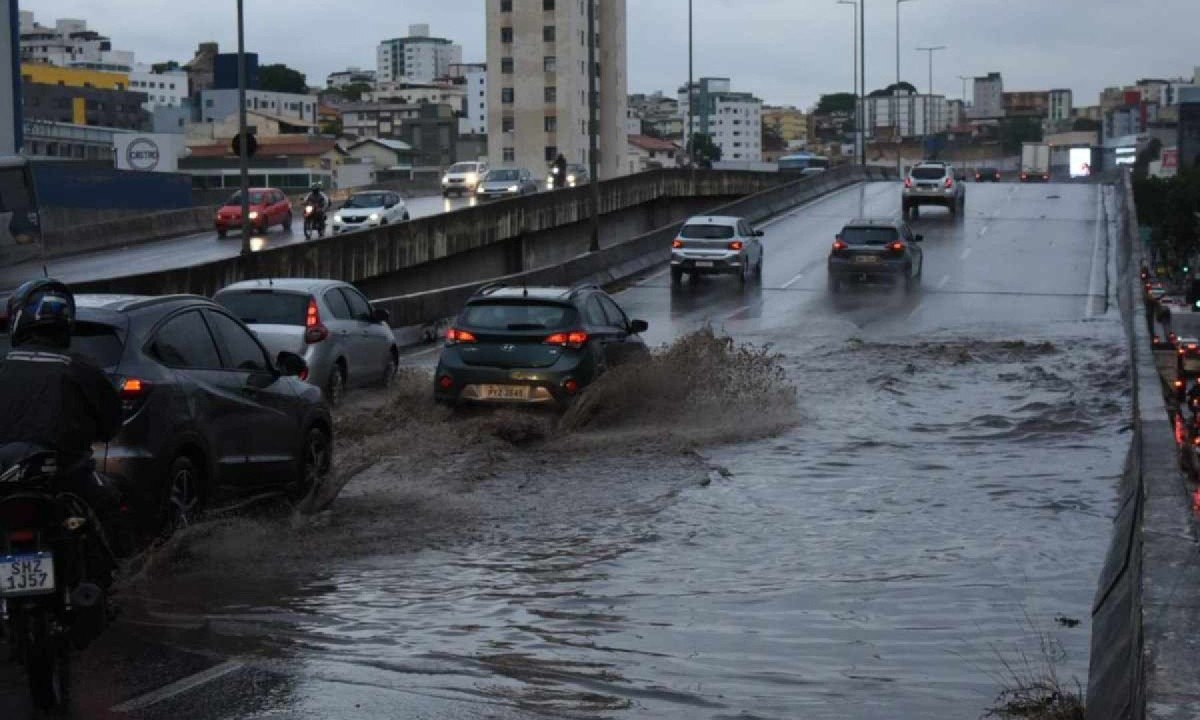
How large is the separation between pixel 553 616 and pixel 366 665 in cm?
152

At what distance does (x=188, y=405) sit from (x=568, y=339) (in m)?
7.40

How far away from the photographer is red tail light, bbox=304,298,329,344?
19422 mm

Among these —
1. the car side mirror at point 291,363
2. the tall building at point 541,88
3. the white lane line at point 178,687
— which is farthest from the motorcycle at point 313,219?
the tall building at point 541,88

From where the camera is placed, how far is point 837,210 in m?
64.0

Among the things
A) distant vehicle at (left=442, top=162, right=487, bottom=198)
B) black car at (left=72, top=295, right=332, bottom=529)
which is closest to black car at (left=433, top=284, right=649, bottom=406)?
black car at (left=72, top=295, right=332, bottom=529)

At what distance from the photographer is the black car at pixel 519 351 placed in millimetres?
16969

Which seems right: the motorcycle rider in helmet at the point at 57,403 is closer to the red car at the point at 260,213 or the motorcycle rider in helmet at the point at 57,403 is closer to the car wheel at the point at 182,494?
the car wheel at the point at 182,494

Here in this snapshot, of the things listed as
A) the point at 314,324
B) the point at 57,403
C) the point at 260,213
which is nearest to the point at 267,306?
the point at 314,324

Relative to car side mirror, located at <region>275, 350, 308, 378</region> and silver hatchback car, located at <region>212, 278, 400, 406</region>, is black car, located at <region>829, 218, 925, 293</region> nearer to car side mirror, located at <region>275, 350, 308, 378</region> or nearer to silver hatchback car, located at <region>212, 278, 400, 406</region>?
silver hatchback car, located at <region>212, 278, 400, 406</region>

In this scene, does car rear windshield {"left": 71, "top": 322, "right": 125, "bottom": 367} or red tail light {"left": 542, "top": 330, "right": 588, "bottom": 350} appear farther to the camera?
red tail light {"left": 542, "top": 330, "right": 588, "bottom": 350}

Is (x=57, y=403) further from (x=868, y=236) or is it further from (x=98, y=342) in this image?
(x=868, y=236)

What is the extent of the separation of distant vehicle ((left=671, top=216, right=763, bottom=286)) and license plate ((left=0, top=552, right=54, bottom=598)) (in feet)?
113

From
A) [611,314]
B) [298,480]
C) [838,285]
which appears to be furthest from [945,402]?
[838,285]

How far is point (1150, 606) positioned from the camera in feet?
21.1
